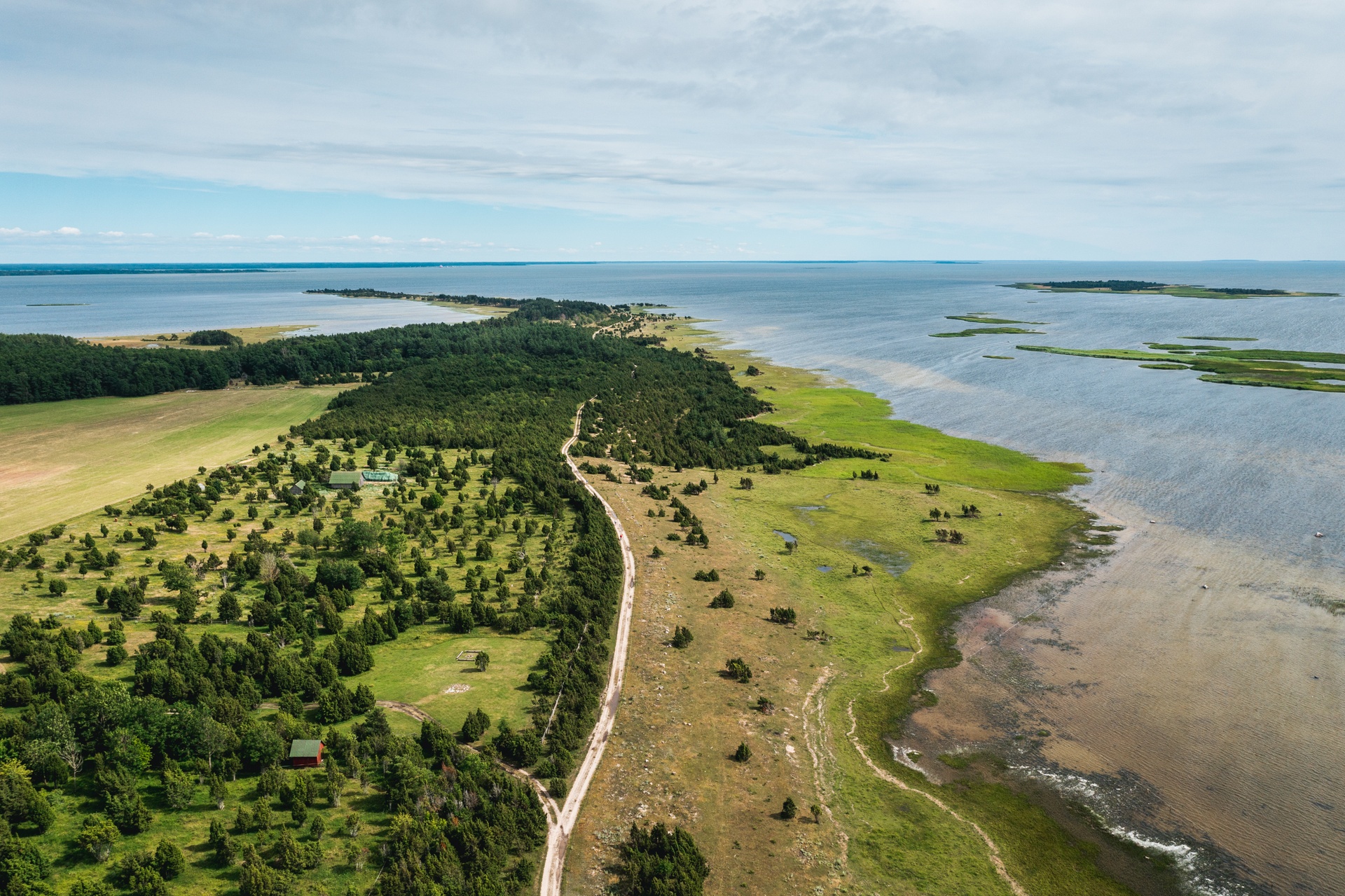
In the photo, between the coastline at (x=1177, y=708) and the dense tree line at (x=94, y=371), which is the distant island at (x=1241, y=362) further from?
the dense tree line at (x=94, y=371)

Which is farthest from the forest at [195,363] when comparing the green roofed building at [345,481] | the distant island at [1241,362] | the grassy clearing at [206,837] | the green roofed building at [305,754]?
the distant island at [1241,362]

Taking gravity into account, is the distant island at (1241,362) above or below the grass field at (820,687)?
above

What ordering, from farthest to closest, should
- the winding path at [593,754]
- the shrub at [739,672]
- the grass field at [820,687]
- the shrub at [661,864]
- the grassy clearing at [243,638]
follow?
1. the shrub at [739,672]
2. the grass field at [820,687]
3. the winding path at [593,754]
4. the grassy clearing at [243,638]
5. the shrub at [661,864]

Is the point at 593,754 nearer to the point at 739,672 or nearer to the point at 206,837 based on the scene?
the point at 739,672

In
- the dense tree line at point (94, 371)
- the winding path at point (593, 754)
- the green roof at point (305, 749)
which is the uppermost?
the dense tree line at point (94, 371)

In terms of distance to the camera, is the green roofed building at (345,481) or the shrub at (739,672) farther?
the green roofed building at (345,481)

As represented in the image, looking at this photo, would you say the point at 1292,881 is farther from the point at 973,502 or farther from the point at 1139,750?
the point at 973,502

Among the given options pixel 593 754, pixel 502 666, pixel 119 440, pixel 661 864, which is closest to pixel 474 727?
pixel 593 754

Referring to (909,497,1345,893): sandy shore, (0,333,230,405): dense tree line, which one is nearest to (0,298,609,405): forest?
(0,333,230,405): dense tree line
